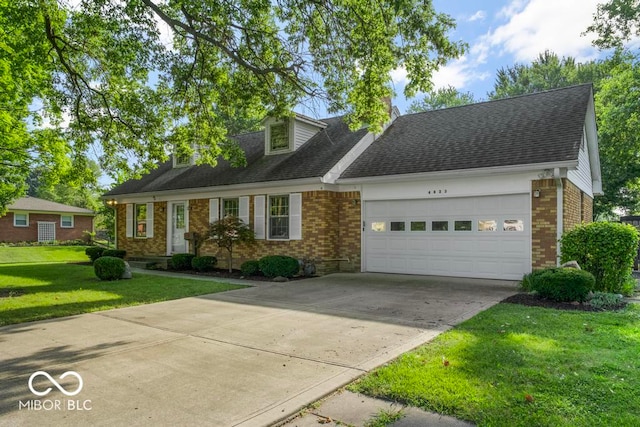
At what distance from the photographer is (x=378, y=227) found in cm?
1309

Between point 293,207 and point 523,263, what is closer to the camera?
point 523,263

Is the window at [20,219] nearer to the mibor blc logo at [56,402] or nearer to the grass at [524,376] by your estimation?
the mibor blc logo at [56,402]

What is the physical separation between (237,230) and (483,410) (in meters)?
11.6

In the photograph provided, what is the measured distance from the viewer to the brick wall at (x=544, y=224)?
33.2 feet

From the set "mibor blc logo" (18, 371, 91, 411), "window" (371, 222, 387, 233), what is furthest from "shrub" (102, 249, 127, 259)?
"mibor blc logo" (18, 371, 91, 411)

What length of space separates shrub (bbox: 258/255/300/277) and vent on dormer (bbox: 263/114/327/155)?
5004 millimetres

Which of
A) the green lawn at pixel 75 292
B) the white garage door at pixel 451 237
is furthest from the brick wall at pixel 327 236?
the green lawn at pixel 75 292

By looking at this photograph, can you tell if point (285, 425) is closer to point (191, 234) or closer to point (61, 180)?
point (61, 180)

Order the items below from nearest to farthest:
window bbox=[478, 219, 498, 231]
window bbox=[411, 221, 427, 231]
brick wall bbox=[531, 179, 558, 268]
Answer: brick wall bbox=[531, 179, 558, 268]
window bbox=[478, 219, 498, 231]
window bbox=[411, 221, 427, 231]

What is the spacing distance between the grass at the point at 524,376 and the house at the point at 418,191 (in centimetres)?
513

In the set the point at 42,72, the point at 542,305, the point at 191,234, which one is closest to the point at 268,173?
the point at 191,234

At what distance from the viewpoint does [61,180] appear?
12703mm

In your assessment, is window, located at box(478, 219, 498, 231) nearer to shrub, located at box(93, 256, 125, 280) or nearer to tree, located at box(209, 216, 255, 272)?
tree, located at box(209, 216, 255, 272)

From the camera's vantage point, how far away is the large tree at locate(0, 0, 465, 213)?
28.0 feet
